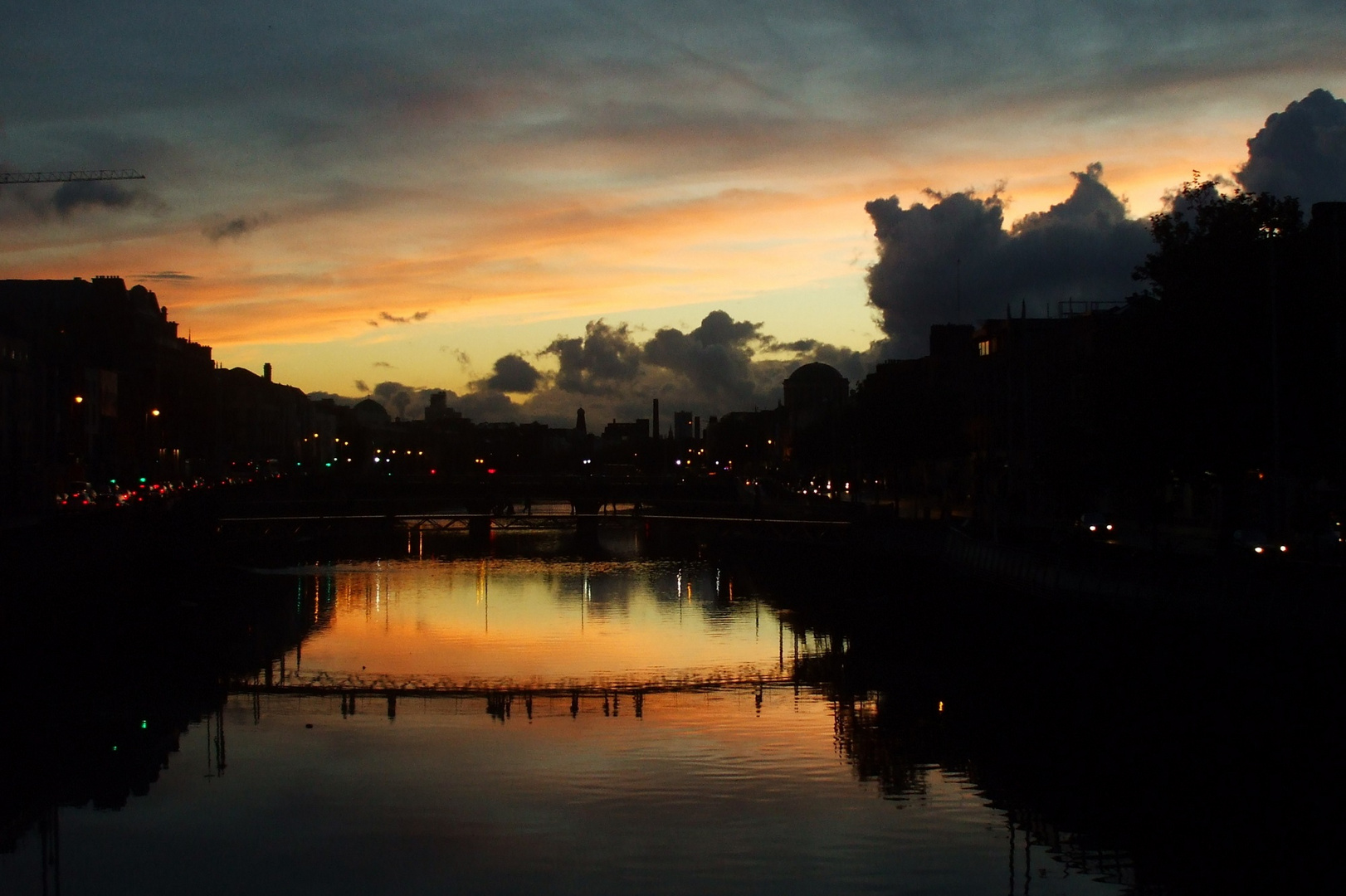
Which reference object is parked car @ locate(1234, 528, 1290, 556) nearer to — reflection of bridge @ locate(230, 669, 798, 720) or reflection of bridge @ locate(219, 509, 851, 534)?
reflection of bridge @ locate(230, 669, 798, 720)

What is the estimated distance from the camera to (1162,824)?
1190 inches

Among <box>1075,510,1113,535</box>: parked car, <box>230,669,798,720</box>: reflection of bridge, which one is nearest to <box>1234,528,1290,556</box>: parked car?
<box>1075,510,1113,535</box>: parked car

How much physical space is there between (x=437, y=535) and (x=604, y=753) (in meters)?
120

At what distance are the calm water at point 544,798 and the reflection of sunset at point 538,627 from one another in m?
0.49

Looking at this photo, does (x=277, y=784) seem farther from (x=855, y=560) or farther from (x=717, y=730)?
(x=855, y=560)

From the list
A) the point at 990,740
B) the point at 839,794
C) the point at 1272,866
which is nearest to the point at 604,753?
the point at 839,794

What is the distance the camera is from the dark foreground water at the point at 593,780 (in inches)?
1037

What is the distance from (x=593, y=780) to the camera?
111ft

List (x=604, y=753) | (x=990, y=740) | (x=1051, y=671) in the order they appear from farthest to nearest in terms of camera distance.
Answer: (x=1051, y=671), (x=990, y=740), (x=604, y=753)

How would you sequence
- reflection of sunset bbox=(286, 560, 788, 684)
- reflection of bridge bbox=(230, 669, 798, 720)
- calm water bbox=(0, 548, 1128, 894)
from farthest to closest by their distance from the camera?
1. reflection of sunset bbox=(286, 560, 788, 684)
2. reflection of bridge bbox=(230, 669, 798, 720)
3. calm water bbox=(0, 548, 1128, 894)

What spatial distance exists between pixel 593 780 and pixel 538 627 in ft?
118

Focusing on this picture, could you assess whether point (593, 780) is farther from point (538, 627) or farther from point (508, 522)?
point (508, 522)

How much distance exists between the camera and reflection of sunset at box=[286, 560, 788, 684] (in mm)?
55656

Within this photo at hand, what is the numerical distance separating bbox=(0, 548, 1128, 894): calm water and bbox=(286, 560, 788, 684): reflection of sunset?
0.49 meters
